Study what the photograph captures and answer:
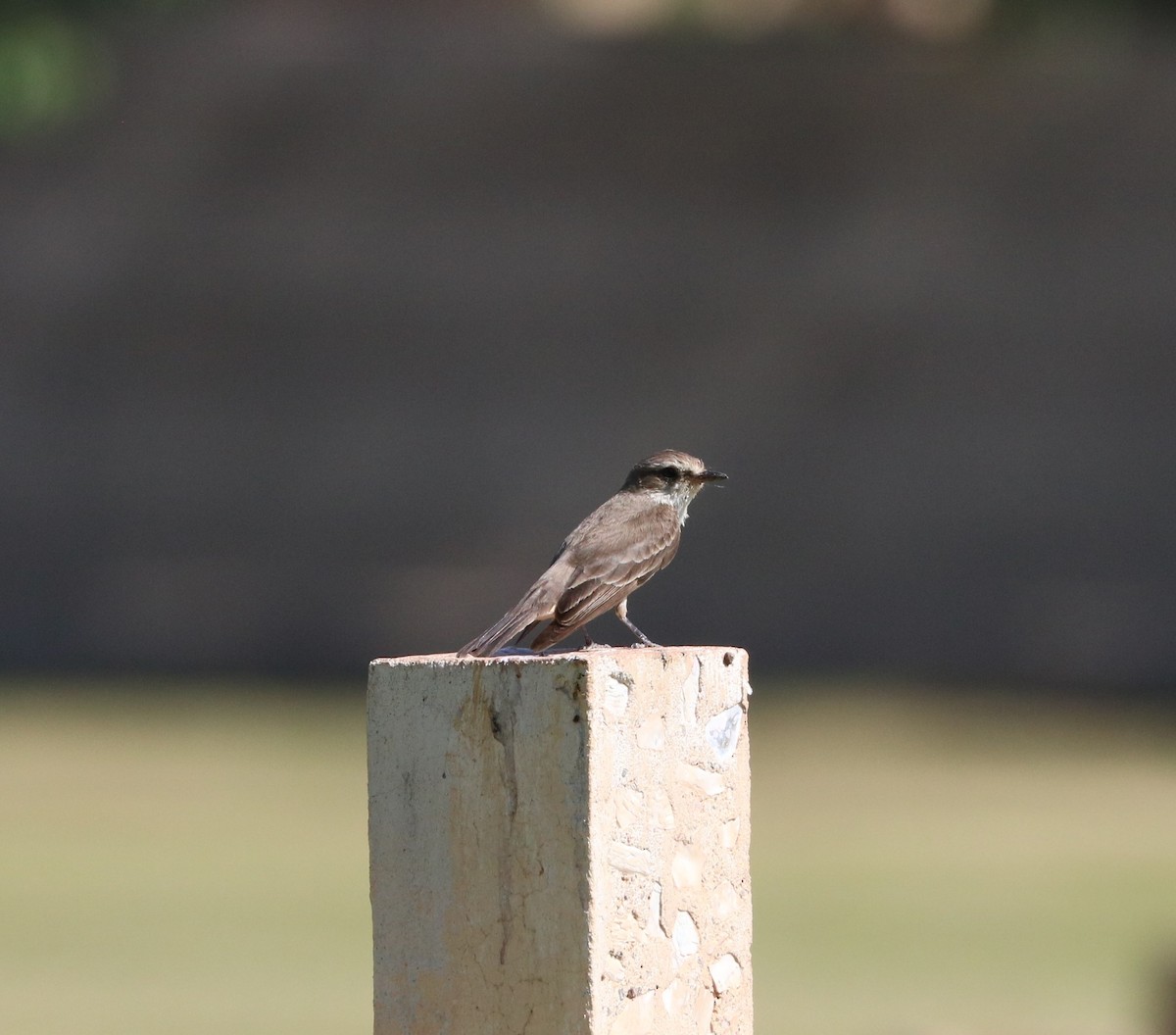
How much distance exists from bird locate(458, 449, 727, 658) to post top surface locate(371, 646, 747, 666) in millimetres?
178

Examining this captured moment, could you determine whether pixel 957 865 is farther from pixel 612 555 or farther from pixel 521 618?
pixel 521 618

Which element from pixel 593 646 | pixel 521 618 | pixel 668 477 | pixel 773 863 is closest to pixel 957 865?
pixel 773 863

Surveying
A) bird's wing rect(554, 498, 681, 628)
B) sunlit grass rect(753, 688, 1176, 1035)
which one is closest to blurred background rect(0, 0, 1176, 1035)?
sunlit grass rect(753, 688, 1176, 1035)

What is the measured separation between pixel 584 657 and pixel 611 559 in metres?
1.32

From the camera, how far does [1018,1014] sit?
413 inches

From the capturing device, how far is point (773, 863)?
612 inches

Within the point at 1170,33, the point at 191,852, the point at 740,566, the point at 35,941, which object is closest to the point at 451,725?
the point at 35,941

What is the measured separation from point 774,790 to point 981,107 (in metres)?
8.33

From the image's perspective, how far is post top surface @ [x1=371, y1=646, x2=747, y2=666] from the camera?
15.4 ft

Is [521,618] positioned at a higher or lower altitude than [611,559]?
lower

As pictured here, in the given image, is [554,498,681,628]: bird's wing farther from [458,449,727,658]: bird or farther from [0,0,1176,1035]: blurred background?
[0,0,1176,1035]: blurred background

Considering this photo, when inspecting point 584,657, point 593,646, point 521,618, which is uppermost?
point 521,618

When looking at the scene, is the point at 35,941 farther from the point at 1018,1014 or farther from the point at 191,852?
the point at 1018,1014

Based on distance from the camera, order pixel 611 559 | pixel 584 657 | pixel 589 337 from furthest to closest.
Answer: pixel 589 337 → pixel 611 559 → pixel 584 657
